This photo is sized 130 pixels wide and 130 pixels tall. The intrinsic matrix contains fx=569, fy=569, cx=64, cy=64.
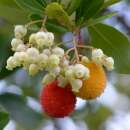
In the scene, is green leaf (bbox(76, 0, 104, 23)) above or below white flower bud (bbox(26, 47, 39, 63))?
above

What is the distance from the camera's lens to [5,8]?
1.61 meters

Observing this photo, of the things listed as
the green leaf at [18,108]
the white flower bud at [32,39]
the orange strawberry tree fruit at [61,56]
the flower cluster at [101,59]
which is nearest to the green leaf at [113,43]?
the orange strawberry tree fruit at [61,56]

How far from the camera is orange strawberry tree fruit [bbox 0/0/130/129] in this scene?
1363 mm

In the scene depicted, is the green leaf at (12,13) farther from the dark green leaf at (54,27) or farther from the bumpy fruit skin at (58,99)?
the bumpy fruit skin at (58,99)

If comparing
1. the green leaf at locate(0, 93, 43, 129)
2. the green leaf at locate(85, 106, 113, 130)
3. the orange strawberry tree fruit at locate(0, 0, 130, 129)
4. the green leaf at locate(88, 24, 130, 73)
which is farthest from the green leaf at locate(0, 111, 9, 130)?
the green leaf at locate(85, 106, 113, 130)

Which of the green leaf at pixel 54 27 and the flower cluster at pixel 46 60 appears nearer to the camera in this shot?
the flower cluster at pixel 46 60

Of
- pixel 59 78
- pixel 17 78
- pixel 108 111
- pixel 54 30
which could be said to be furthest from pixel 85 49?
pixel 108 111

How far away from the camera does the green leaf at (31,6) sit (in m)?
1.46

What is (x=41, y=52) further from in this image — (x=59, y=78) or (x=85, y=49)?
(x=85, y=49)

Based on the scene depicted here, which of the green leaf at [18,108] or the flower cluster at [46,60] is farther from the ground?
the green leaf at [18,108]

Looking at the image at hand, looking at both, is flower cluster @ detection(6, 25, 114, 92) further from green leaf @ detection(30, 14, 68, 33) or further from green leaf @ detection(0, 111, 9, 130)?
green leaf @ detection(0, 111, 9, 130)

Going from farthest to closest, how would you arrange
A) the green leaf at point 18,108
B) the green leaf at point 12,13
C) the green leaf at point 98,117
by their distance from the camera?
1. the green leaf at point 98,117
2. the green leaf at point 18,108
3. the green leaf at point 12,13

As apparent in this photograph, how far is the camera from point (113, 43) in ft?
5.58

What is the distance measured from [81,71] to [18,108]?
1.01 meters
